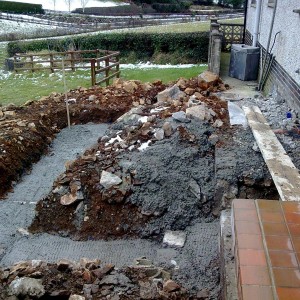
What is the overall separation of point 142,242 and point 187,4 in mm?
44513

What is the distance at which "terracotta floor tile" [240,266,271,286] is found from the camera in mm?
2314

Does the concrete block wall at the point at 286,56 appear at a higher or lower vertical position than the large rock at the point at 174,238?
higher

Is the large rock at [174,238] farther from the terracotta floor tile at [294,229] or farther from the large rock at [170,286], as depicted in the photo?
the terracotta floor tile at [294,229]

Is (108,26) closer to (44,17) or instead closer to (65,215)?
(44,17)

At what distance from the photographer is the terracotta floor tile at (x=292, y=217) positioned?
289 centimetres

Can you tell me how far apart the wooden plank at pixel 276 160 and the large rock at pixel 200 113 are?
647mm

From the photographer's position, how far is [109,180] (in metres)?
5.63

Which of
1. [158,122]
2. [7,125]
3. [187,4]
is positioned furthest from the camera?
[187,4]

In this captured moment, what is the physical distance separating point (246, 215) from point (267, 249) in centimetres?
42

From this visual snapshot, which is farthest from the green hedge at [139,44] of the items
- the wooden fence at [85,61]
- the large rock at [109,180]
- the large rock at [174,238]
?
Result: the large rock at [174,238]

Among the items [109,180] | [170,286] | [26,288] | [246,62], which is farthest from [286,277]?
[246,62]

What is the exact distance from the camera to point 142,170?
563cm

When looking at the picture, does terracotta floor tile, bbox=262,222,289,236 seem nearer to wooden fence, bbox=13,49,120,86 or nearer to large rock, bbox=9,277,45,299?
large rock, bbox=9,277,45,299

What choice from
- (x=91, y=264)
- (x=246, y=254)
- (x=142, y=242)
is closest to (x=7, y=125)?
(x=142, y=242)
